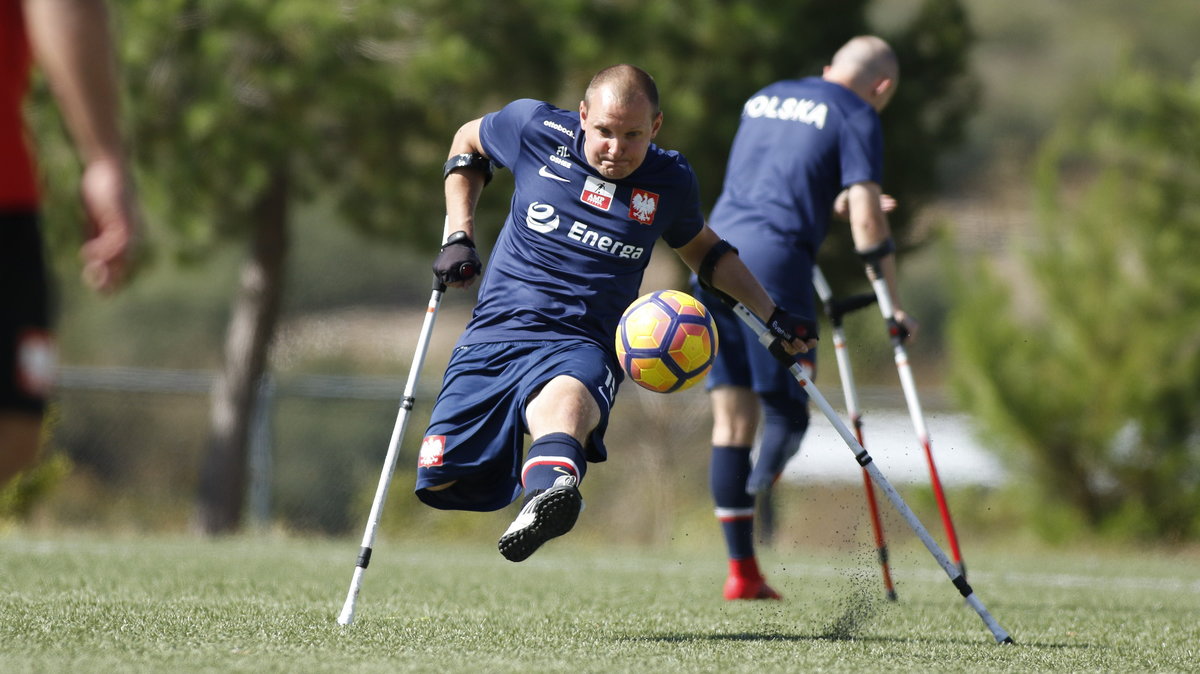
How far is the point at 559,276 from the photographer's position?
15.3 ft

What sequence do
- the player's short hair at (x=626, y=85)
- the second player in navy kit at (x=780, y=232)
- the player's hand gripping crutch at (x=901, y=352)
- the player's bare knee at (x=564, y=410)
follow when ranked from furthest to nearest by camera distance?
the second player in navy kit at (x=780, y=232) < the player's hand gripping crutch at (x=901, y=352) < the player's short hair at (x=626, y=85) < the player's bare knee at (x=564, y=410)

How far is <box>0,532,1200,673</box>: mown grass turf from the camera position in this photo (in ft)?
12.1

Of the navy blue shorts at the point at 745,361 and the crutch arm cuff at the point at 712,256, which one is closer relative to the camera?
the crutch arm cuff at the point at 712,256

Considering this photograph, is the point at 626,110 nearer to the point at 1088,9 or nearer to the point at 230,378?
the point at 230,378

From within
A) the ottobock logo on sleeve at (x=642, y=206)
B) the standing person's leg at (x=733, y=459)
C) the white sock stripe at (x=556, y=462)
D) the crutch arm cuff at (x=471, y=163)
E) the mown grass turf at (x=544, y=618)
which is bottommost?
the mown grass turf at (x=544, y=618)

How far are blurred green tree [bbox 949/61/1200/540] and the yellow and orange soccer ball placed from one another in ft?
30.2

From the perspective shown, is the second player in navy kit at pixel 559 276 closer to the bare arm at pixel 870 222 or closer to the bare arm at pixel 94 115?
the bare arm at pixel 870 222

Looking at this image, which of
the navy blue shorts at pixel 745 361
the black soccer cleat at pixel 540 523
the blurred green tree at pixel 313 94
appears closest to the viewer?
the black soccer cleat at pixel 540 523

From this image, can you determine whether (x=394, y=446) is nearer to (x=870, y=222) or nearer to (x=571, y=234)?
(x=571, y=234)

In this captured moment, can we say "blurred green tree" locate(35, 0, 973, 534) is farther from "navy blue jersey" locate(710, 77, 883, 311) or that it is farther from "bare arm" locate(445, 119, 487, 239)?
"bare arm" locate(445, 119, 487, 239)

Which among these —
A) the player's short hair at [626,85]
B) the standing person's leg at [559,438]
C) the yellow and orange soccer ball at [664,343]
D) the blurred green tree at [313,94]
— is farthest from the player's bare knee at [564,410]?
the blurred green tree at [313,94]

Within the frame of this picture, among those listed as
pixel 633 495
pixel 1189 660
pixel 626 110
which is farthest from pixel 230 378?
pixel 1189 660

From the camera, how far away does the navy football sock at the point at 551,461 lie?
13.3ft

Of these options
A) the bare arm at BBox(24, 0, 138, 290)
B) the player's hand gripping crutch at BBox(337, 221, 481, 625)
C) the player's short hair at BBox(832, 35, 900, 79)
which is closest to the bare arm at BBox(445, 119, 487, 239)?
the player's hand gripping crutch at BBox(337, 221, 481, 625)
